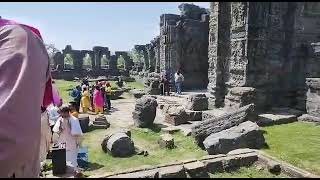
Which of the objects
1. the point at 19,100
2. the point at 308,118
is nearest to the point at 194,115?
the point at 308,118

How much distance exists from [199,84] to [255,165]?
60.2 ft

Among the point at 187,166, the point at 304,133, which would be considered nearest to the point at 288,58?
Answer: the point at 304,133

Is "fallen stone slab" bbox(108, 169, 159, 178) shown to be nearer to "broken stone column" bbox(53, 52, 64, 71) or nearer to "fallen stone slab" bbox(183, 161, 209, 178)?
"fallen stone slab" bbox(183, 161, 209, 178)

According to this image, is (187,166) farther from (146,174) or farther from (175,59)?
(175,59)

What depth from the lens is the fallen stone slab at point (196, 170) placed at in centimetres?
633

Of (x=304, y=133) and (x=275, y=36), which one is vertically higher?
(x=275, y=36)

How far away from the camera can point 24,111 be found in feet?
4.75

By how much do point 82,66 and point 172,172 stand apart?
38356 mm

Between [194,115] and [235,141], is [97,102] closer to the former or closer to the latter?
[194,115]

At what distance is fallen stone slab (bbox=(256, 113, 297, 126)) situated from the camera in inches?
440

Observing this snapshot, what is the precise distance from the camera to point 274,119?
37.2 ft

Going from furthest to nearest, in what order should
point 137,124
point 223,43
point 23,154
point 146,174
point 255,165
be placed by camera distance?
point 223,43
point 137,124
point 255,165
point 146,174
point 23,154

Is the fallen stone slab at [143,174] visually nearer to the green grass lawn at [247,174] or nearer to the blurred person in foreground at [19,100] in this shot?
the green grass lawn at [247,174]

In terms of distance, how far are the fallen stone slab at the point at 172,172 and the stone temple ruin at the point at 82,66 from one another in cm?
3382
